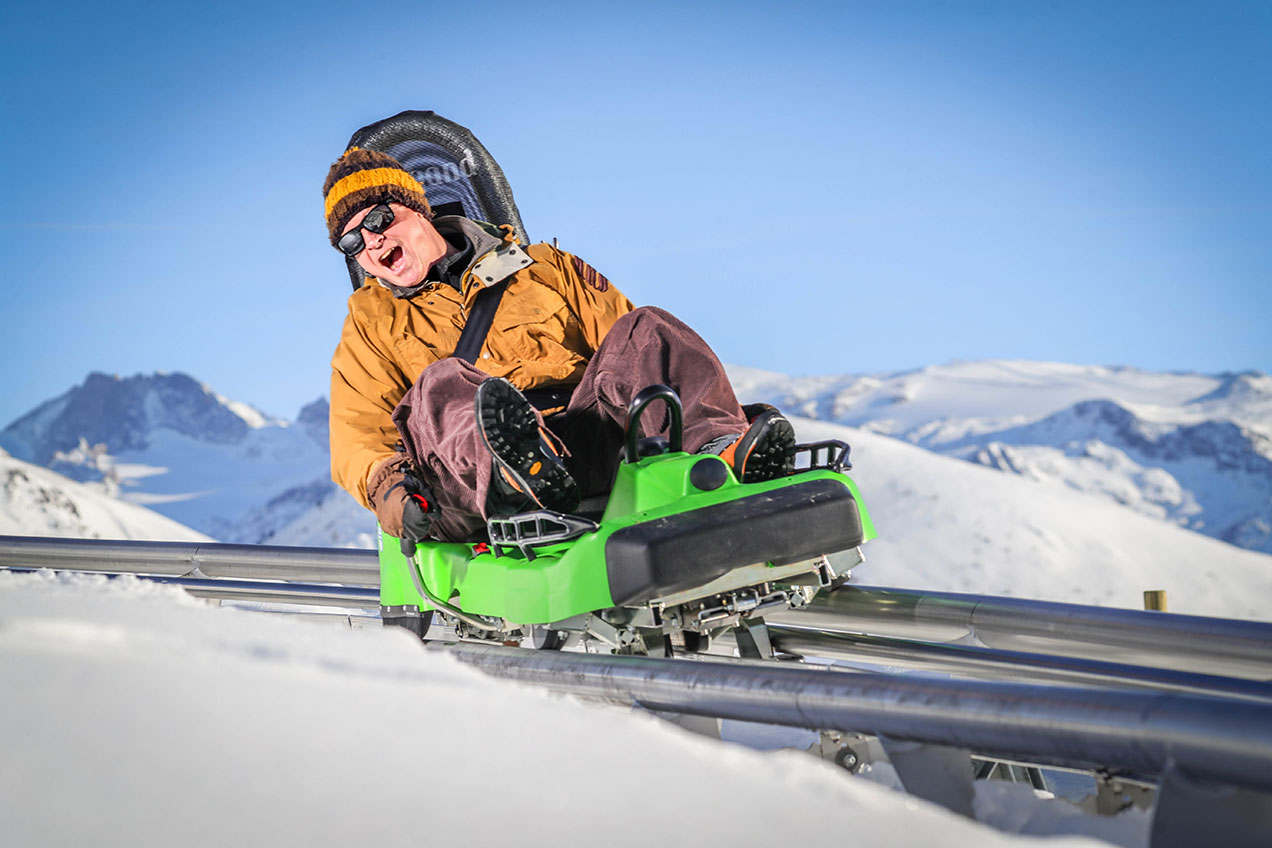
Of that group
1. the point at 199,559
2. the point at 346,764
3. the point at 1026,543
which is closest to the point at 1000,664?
the point at 346,764

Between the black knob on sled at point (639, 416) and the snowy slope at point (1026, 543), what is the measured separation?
28.6ft

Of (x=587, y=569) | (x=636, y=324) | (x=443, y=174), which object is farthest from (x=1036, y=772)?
(x=443, y=174)

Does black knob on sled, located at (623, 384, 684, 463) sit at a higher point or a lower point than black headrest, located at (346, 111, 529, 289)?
lower

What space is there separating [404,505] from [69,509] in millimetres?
10604

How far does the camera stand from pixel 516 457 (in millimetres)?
2133

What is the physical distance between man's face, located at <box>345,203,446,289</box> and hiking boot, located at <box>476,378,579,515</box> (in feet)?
3.50

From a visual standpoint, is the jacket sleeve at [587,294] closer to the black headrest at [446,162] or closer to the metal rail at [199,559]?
the black headrest at [446,162]

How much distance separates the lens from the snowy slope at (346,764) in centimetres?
96

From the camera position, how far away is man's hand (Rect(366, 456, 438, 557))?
8.07 feet

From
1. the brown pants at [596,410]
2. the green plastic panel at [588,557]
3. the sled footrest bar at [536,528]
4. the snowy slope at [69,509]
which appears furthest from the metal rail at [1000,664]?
the snowy slope at [69,509]

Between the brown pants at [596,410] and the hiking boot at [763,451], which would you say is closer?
the hiking boot at [763,451]

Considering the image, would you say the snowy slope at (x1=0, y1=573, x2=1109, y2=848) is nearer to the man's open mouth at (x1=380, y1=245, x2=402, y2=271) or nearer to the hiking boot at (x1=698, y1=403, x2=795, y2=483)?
the hiking boot at (x1=698, y1=403, x2=795, y2=483)

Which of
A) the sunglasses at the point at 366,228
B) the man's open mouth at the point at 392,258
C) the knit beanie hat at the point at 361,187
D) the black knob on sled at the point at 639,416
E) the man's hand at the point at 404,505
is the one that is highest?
the knit beanie hat at the point at 361,187

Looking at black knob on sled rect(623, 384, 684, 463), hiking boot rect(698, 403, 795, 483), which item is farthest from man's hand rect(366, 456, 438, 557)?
hiking boot rect(698, 403, 795, 483)
